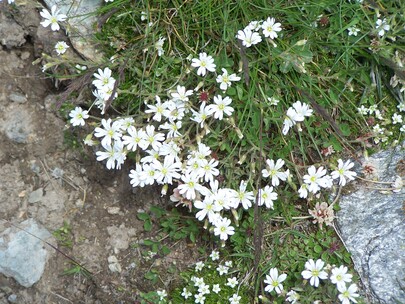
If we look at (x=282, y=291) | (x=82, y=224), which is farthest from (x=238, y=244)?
(x=82, y=224)

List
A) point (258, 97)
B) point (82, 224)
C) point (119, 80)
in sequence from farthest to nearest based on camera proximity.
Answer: point (82, 224) → point (258, 97) → point (119, 80)

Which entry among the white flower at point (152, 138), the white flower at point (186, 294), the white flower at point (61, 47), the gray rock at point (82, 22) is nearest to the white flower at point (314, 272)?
the white flower at point (186, 294)

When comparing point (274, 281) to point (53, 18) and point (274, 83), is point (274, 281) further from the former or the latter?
point (53, 18)

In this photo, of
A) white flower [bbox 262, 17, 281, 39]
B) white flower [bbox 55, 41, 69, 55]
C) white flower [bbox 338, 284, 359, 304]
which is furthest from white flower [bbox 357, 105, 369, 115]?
white flower [bbox 55, 41, 69, 55]

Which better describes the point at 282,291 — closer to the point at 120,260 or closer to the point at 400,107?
the point at 120,260

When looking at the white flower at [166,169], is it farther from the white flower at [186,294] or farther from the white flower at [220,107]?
the white flower at [186,294]

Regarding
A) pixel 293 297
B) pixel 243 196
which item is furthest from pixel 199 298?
pixel 243 196
